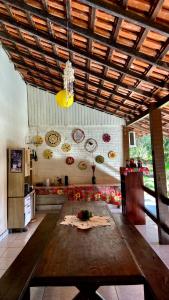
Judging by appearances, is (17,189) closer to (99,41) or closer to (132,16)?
(99,41)

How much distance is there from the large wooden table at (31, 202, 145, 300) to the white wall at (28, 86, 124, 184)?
222 inches

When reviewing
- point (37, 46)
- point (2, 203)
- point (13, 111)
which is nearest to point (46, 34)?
point (37, 46)

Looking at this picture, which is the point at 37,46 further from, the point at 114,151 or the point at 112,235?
the point at 114,151

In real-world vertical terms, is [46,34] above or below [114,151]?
above

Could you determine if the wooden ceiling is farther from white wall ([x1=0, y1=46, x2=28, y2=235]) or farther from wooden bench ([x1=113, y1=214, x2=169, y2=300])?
wooden bench ([x1=113, y1=214, x2=169, y2=300])

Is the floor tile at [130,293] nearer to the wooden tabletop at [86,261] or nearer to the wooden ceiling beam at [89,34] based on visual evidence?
the wooden tabletop at [86,261]

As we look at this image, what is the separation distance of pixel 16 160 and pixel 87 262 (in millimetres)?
4278

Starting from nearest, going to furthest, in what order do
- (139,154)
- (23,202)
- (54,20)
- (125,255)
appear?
1. (125,255)
2. (54,20)
3. (23,202)
4. (139,154)

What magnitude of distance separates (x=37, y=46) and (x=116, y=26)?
2.40 m

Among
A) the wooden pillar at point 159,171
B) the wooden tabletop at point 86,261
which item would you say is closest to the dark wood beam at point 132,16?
the wooden tabletop at point 86,261

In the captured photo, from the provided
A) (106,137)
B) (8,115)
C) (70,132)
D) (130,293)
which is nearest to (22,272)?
(130,293)

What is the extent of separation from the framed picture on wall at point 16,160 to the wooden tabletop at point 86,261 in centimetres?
326

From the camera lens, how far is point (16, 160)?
590 centimetres

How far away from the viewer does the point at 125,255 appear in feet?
7.07
